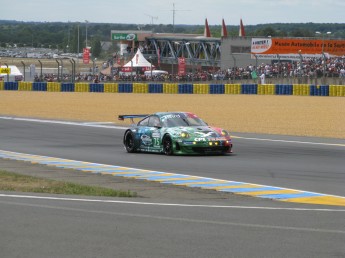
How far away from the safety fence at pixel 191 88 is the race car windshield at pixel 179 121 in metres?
32.5

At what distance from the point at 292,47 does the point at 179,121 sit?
61.4m

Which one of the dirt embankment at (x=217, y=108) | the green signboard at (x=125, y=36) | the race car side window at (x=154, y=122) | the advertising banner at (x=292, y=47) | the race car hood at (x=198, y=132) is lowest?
the dirt embankment at (x=217, y=108)

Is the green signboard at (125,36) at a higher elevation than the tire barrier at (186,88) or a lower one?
higher

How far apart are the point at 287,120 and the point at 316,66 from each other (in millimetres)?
28681

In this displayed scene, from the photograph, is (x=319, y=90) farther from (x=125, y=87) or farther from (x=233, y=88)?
(x=125, y=87)

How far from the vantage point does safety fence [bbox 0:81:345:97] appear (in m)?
54.9

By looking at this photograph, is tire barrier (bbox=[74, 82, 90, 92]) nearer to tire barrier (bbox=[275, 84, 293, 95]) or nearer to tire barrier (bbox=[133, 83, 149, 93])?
tire barrier (bbox=[133, 83, 149, 93])

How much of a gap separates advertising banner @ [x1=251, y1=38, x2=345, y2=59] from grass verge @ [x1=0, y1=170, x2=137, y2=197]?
222 ft

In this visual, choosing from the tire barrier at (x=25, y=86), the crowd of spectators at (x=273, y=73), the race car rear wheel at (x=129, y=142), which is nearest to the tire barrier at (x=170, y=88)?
the crowd of spectators at (x=273, y=73)

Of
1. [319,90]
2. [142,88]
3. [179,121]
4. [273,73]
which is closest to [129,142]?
[179,121]

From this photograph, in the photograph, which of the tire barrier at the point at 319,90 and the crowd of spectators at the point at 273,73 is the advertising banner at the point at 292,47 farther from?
the tire barrier at the point at 319,90

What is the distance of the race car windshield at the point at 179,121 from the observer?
21.8 m

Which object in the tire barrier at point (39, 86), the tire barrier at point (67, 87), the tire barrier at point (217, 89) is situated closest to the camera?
the tire barrier at point (217, 89)

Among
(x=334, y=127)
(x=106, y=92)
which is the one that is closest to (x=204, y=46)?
(x=106, y=92)
